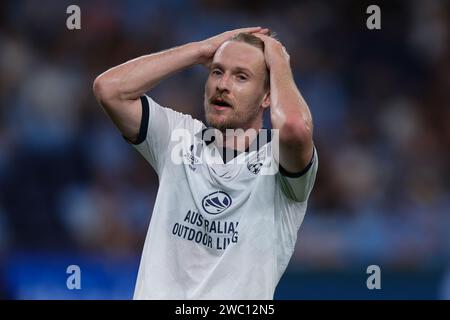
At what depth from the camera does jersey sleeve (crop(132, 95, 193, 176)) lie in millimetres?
4113

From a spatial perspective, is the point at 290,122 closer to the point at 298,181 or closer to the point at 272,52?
the point at 298,181

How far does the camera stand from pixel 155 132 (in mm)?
4129

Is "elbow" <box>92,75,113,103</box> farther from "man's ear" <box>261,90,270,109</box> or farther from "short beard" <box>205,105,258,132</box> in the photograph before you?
"man's ear" <box>261,90,270,109</box>

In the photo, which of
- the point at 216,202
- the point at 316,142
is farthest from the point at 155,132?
the point at 316,142

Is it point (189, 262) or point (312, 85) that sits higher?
point (312, 85)

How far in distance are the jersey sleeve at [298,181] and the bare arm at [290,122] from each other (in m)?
0.03

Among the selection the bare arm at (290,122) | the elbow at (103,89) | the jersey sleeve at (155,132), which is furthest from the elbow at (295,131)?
the elbow at (103,89)

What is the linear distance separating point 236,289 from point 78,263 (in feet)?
11.2
